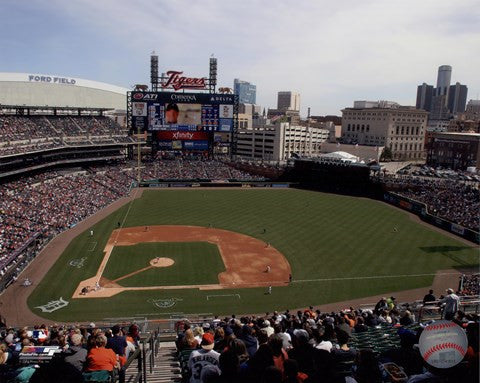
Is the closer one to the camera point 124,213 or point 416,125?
point 124,213

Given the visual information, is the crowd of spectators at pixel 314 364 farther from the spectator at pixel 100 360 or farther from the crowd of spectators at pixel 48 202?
the crowd of spectators at pixel 48 202

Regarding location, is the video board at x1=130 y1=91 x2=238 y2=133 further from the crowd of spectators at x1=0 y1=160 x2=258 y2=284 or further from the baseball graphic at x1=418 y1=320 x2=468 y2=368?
the baseball graphic at x1=418 y1=320 x2=468 y2=368

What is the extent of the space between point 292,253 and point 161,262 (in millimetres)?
11070

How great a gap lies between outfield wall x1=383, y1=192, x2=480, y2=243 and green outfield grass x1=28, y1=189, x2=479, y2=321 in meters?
1.90

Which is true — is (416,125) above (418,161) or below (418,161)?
above

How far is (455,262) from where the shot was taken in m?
34.9

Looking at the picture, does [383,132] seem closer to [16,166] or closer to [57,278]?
[16,166]

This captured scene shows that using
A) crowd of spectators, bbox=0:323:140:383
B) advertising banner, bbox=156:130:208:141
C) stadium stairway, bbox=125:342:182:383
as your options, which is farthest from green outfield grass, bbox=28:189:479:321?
crowd of spectators, bbox=0:323:140:383

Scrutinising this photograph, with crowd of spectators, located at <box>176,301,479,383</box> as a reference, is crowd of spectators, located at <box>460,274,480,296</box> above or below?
below

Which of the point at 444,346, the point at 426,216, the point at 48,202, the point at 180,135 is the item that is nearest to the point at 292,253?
the point at 426,216

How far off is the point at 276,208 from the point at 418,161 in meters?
79.3

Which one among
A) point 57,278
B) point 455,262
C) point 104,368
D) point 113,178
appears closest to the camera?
point 104,368

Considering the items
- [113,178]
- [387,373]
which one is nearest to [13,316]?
[387,373]

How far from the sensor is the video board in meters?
73.1
